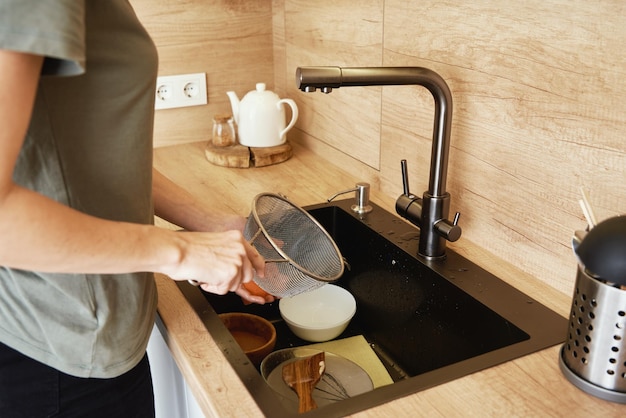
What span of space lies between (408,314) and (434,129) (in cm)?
37

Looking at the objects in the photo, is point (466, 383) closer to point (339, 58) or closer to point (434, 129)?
point (434, 129)

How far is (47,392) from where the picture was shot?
89 centimetres

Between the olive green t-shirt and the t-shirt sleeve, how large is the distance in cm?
9

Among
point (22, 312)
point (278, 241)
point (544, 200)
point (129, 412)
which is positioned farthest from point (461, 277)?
point (22, 312)

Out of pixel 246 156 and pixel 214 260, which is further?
pixel 246 156

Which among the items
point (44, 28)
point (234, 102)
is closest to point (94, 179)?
point (44, 28)

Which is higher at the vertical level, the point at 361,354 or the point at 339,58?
the point at 339,58

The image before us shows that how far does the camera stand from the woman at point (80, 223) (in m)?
0.59

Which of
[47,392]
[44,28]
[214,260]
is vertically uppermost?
[44,28]

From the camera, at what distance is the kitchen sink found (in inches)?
33.9

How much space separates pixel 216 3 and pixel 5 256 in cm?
136

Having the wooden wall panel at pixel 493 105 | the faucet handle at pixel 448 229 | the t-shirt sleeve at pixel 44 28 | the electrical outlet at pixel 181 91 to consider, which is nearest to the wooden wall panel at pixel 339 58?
the wooden wall panel at pixel 493 105

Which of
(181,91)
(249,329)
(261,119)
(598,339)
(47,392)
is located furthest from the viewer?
(181,91)

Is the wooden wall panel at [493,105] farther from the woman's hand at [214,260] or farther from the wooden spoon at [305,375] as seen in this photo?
the woman's hand at [214,260]
